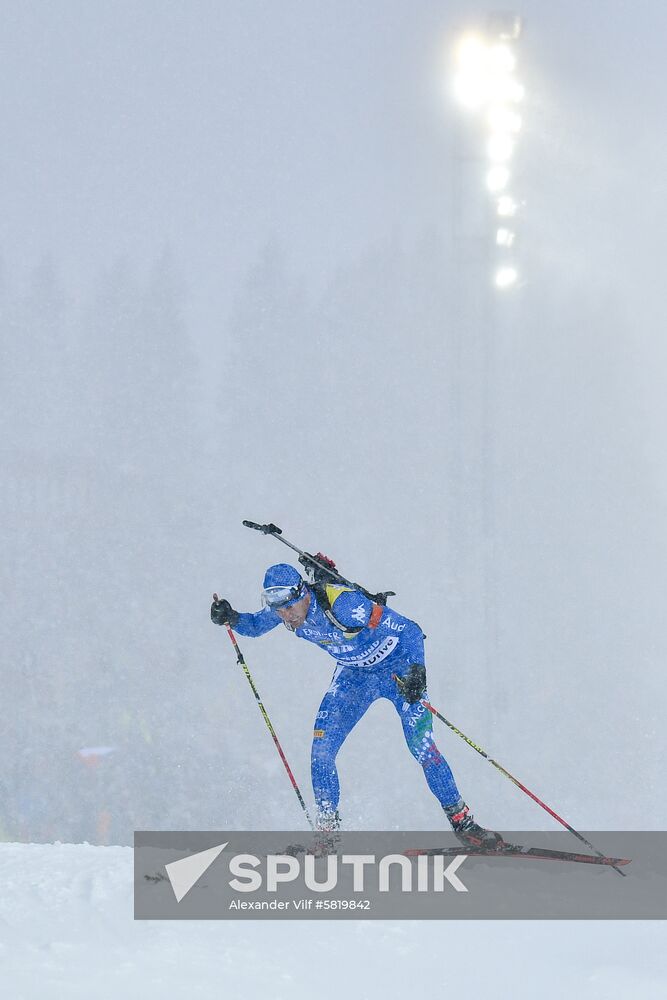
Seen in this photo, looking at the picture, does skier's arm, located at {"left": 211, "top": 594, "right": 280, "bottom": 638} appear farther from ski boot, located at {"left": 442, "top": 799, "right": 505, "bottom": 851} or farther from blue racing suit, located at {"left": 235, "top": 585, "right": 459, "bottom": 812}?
ski boot, located at {"left": 442, "top": 799, "right": 505, "bottom": 851}

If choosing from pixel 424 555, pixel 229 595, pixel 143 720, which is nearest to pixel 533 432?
pixel 424 555

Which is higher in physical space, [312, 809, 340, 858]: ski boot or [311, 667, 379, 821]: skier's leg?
[311, 667, 379, 821]: skier's leg

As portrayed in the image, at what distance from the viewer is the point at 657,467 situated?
6788cm

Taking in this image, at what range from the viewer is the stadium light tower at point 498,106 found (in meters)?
20.6

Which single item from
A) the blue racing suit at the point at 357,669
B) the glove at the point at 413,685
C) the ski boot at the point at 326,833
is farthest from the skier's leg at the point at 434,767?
the ski boot at the point at 326,833

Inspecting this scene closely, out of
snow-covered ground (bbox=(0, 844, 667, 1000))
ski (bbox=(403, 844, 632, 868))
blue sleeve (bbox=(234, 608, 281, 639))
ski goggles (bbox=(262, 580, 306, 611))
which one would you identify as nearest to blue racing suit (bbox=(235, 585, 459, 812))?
blue sleeve (bbox=(234, 608, 281, 639))

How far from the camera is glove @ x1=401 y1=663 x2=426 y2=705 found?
5.63 m

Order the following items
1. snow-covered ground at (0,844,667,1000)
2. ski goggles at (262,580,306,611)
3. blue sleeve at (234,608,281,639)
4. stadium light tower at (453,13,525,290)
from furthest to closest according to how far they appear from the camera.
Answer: stadium light tower at (453,13,525,290)
blue sleeve at (234,608,281,639)
ski goggles at (262,580,306,611)
snow-covered ground at (0,844,667,1000)

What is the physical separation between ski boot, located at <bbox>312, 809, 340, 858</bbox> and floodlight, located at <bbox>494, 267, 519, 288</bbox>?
708 inches

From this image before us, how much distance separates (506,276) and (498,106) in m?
3.94

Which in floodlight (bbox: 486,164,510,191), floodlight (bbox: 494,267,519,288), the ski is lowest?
the ski

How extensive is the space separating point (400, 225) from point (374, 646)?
5996 centimetres

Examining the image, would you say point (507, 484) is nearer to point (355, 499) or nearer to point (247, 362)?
point (355, 499)

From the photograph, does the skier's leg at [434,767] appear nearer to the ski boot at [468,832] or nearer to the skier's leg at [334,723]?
the ski boot at [468,832]
